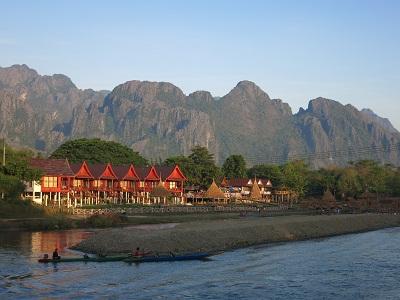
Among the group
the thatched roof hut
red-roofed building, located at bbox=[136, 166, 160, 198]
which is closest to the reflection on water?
red-roofed building, located at bbox=[136, 166, 160, 198]

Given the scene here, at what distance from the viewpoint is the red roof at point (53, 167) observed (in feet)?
326

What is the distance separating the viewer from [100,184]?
112 m

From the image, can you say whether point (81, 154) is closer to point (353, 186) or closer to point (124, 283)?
point (353, 186)

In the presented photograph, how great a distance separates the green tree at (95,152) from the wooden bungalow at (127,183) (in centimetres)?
2787

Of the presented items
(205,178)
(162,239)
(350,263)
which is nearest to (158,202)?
(205,178)

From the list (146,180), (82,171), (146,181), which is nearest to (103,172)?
(82,171)

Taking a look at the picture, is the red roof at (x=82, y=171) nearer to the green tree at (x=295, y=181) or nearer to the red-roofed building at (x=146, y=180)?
the red-roofed building at (x=146, y=180)

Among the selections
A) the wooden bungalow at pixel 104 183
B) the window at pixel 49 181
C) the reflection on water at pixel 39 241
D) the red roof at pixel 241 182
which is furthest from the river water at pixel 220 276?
the red roof at pixel 241 182

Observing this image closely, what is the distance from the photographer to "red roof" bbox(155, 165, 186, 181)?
412 feet

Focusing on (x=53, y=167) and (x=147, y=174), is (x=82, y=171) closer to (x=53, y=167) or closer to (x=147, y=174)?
(x=53, y=167)

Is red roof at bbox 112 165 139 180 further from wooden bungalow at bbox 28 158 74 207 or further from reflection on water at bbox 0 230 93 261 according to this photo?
reflection on water at bbox 0 230 93 261

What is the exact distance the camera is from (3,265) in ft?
141

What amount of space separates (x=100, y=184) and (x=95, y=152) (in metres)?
38.5

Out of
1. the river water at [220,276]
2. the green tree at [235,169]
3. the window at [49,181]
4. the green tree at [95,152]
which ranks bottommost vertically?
the river water at [220,276]
